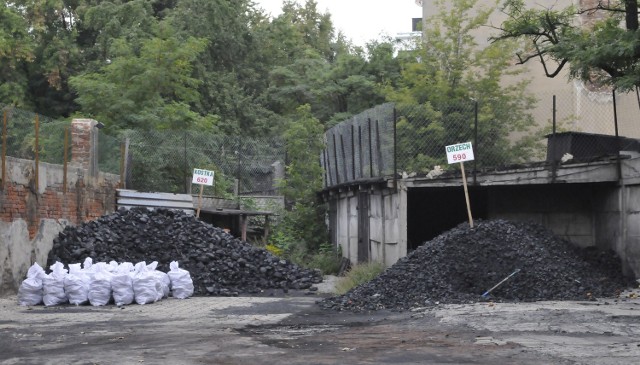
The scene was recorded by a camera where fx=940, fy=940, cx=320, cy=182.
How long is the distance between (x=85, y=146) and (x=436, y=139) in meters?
8.90

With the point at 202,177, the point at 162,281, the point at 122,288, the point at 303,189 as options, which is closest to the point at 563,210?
the point at 202,177

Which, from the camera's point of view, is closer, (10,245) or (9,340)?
(9,340)

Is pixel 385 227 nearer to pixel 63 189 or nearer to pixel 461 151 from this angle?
pixel 461 151

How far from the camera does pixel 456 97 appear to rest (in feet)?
105

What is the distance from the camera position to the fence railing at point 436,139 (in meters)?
21.6

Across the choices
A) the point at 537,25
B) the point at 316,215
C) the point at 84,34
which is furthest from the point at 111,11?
the point at 537,25

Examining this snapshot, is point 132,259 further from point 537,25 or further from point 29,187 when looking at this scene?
point 537,25

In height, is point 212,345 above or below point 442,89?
below

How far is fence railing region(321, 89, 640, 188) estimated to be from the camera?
21.6m

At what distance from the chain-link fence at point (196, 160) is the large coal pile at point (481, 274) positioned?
11.9 metres

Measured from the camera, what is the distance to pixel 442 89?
105 feet

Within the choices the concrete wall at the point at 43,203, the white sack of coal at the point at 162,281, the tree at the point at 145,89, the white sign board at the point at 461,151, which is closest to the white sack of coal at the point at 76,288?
the white sack of coal at the point at 162,281

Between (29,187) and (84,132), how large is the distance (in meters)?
4.87

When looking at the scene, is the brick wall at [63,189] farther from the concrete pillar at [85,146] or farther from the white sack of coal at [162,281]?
the white sack of coal at [162,281]
